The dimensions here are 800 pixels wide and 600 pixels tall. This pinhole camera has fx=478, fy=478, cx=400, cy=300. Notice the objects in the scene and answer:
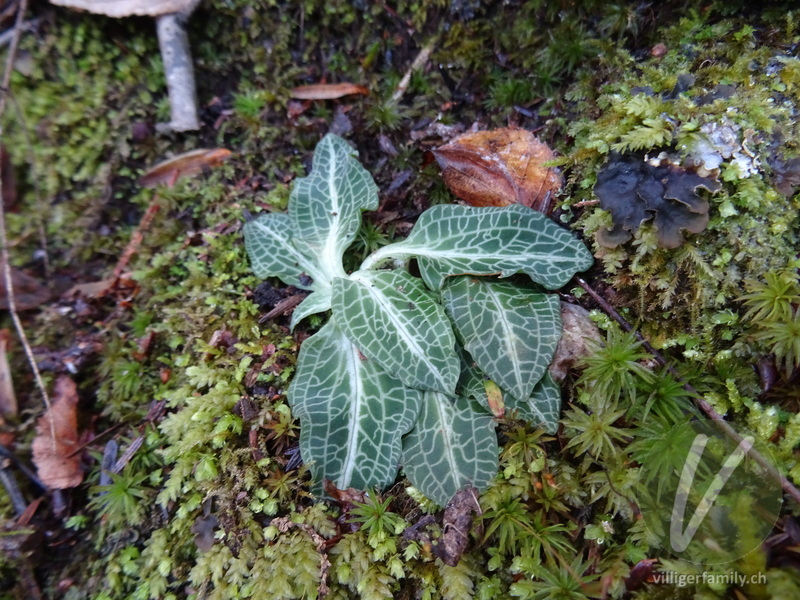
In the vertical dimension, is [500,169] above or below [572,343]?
above

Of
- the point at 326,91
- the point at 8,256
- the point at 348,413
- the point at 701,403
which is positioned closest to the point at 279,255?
the point at 348,413

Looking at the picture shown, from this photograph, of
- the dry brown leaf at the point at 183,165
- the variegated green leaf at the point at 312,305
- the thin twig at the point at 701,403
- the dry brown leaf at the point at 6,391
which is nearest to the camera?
the thin twig at the point at 701,403

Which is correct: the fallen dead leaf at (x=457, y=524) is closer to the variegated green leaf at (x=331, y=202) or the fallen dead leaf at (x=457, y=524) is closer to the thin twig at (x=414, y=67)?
the variegated green leaf at (x=331, y=202)

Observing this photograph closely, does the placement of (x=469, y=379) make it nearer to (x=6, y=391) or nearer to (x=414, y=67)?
(x=414, y=67)

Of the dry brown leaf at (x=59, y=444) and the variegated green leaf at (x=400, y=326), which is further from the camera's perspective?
the dry brown leaf at (x=59, y=444)

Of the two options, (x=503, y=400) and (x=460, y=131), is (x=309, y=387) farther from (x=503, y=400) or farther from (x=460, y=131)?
(x=460, y=131)

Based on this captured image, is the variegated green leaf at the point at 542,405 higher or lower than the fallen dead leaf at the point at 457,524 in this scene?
higher

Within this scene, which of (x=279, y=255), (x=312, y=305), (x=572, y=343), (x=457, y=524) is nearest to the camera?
(x=457, y=524)

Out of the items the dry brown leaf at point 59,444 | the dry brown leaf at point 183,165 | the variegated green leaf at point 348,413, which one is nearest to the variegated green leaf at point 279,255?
the variegated green leaf at point 348,413
